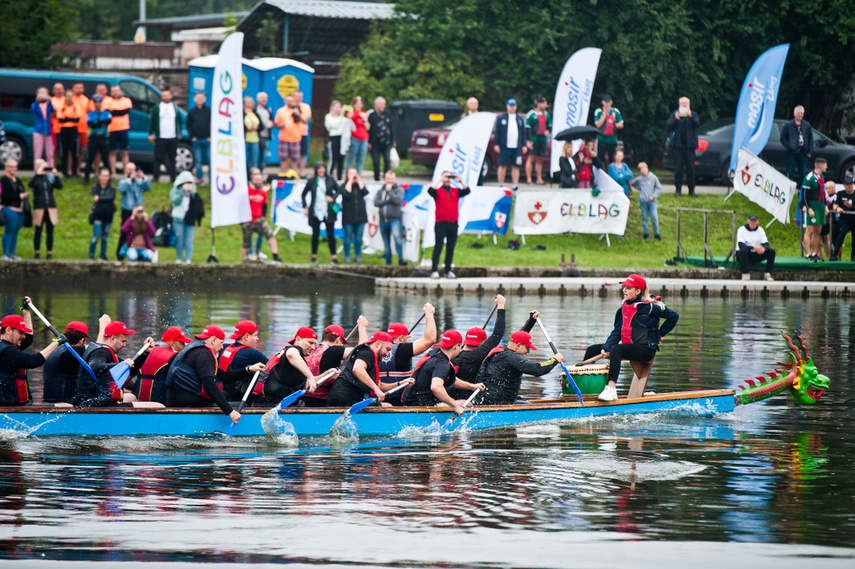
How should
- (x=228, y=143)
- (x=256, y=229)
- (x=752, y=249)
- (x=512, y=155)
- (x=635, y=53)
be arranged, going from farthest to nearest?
(x=635, y=53) → (x=512, y=155) → (x=752, y=249) → (x=256, y=229) → (x=228, y=143)

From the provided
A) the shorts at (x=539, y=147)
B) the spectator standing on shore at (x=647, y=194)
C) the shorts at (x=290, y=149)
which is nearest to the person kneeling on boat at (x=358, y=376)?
the spectator standing on shore at (x=647, y=194)

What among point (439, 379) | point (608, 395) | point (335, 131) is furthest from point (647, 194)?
point (439, 379)

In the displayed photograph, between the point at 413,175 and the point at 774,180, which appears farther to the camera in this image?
the point at 413,175

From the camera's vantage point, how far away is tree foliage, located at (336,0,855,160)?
110ft

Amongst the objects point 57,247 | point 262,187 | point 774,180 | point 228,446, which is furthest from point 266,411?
point 774,180

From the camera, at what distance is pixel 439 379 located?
1288 cm

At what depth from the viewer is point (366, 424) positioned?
1264 centimetres

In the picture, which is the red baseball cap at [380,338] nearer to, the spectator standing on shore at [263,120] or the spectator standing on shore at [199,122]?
the spectator standing on shore at [263,120]

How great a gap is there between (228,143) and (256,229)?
76.7 inches

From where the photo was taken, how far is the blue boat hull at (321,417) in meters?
12.1

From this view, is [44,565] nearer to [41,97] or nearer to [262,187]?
[262,187]

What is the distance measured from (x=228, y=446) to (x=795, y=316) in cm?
1349

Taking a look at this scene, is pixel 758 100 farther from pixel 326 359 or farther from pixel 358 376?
pixel 358 376

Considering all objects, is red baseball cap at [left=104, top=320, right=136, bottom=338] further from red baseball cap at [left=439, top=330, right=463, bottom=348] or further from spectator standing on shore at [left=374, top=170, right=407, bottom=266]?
spectator standing on shore at [left=374, top=170, right=407, bottom=266]
